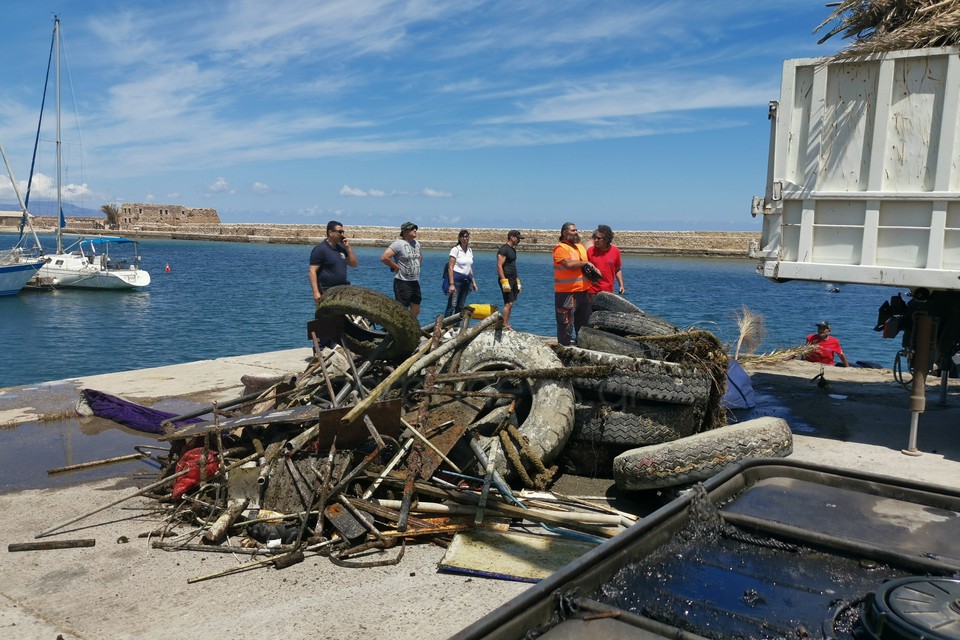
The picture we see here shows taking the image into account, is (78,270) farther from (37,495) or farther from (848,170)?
(848,170)

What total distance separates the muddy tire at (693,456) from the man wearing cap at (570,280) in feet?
14.7

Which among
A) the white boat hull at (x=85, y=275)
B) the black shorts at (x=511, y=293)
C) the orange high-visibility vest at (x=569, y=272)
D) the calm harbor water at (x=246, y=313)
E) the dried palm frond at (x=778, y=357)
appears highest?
the orange high-visibility vest at (x=569, y=272)

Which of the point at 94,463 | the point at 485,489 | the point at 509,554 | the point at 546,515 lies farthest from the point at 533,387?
the point at 94,463

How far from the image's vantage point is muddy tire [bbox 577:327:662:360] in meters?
7.29

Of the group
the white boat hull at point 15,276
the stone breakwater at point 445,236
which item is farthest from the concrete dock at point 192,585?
the stone breakwater at point 445,236

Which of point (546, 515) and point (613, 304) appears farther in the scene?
point (613, 304)

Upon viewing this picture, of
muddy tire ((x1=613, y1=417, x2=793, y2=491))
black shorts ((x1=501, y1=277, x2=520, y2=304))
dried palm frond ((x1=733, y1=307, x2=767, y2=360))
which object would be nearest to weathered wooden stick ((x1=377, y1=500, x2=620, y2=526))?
muddy tire ((x1=613, y1=417, x2=793, y2=491))

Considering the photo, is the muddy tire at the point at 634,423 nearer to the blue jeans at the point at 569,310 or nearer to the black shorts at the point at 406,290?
the blue jeans at the point at 569,310

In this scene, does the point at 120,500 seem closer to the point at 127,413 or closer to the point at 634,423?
the point at 127,413

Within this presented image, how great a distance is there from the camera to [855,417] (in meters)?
8.73

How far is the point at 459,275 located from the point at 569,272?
2864 millimetres

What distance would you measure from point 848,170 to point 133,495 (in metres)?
7.07

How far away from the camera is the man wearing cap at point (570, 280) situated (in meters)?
10.1

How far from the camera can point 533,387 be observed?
665cm
